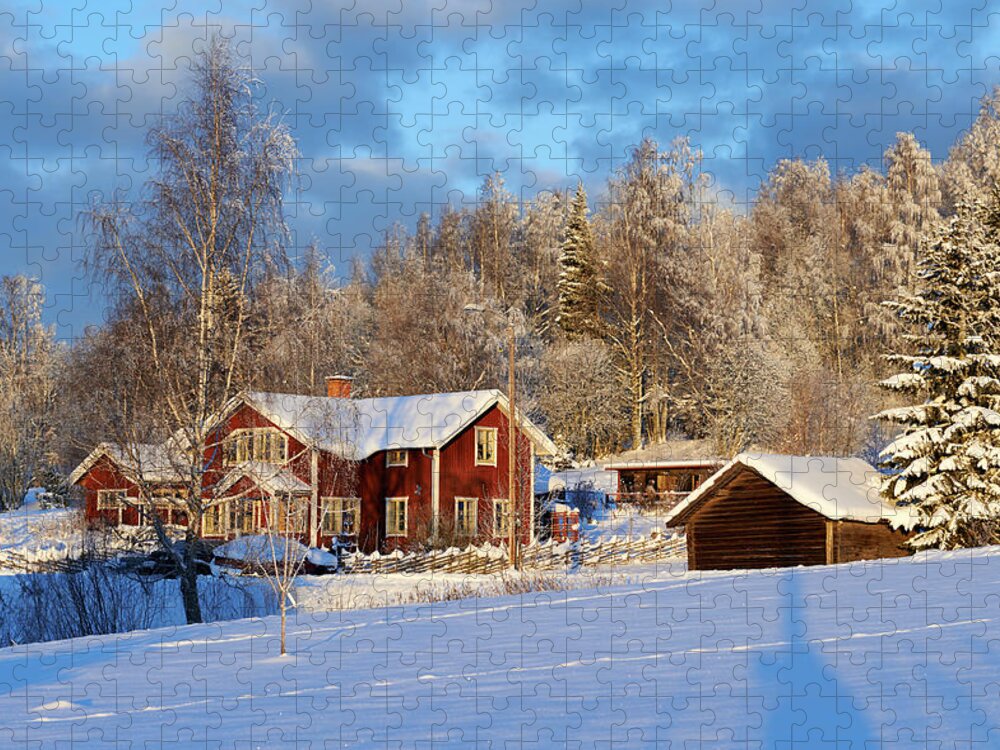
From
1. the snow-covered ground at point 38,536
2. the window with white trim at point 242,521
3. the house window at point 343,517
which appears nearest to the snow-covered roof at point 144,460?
the snow-covered ground at point 38,536

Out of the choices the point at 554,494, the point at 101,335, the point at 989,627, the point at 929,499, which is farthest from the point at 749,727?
the point at 554,494

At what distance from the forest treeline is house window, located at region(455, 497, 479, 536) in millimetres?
10754

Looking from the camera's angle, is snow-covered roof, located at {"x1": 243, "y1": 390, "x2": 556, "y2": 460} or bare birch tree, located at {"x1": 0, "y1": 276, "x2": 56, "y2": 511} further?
bare birch tree, located at {"x1": 0, "y1": 276, "x2": 56, "y2": 511}

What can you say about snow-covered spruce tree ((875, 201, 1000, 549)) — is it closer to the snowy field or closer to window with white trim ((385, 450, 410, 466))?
the snowy field

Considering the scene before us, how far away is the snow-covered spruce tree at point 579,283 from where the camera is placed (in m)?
67.3

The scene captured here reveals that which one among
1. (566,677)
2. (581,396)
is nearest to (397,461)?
(581,396)

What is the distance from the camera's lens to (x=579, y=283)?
69.0 meters

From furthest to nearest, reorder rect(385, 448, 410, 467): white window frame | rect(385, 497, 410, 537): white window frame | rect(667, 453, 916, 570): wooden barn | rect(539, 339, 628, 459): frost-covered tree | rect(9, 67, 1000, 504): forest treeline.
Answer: rect(539, 339, 628, 459): frost-covered tree, rect(9, 67, 1000, 504): forest treeline, rect(385, 448, 410, 467): white window frame, rect(385, 497, 410, 537): white window frame, rect(667, 453, 916, 570): wooden barn

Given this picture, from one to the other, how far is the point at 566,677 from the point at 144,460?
48.2ft

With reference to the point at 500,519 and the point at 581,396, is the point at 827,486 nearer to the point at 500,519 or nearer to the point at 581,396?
the point at 500,519

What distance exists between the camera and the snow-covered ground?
3603 cm

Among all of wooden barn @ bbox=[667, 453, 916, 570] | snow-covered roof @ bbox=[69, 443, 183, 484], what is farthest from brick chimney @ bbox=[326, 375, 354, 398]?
snow-covered roof @ bbox=[69, 443, 183, 484]

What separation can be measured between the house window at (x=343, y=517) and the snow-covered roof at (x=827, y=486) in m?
15.2

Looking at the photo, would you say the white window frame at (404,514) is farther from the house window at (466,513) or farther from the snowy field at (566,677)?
the snowy field at (566,677)
